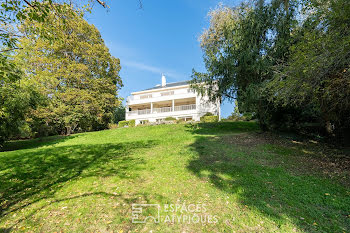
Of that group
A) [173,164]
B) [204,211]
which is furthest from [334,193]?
[173,164]

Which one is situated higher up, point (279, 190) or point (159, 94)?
point (159, 94)

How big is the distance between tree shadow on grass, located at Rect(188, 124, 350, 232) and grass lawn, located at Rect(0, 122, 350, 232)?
0.07 feet

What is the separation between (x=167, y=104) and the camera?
28.6m

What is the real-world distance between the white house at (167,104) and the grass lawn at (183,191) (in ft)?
54.1

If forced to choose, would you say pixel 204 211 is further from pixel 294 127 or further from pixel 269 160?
pixel 294 127

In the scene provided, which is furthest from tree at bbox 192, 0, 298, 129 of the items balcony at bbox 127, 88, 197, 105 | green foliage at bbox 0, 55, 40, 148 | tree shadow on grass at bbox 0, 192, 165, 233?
balcony at bbox 127, 88, 197, 105

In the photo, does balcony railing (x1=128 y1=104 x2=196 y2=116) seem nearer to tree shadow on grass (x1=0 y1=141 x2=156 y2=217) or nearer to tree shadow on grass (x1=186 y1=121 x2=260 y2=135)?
tree shadow on grass (x1=186 y1=121 x2=260 y2=135)

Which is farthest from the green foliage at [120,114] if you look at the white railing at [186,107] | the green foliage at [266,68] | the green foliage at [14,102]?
the green foliage at [266,68]

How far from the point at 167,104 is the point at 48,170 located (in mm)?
23419

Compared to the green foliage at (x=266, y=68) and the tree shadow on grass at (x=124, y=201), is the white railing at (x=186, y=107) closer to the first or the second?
the green foliage at (x=266, y=68)

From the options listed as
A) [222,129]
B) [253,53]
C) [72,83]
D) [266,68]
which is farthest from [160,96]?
[266,68]

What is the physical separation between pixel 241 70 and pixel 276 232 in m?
9.26

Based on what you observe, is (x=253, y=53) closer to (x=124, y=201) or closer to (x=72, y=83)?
(x=124, y=201)

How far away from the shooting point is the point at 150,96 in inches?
1132
